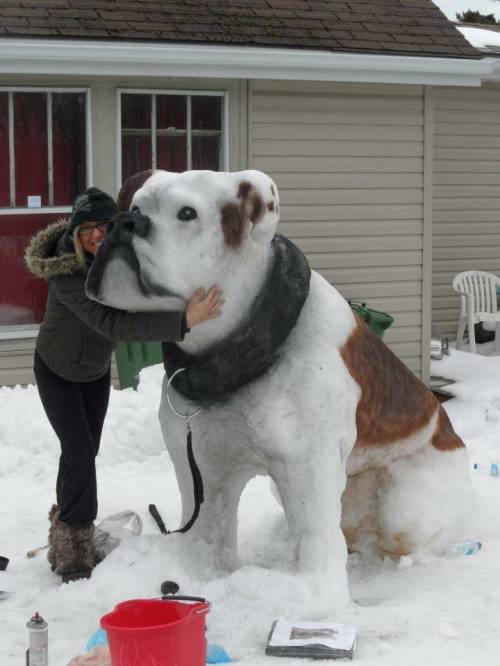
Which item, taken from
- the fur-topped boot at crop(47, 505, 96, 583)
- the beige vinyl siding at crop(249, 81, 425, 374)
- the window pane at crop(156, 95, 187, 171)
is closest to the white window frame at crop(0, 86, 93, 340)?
the window pane at crop(156, 95, 187, 171)

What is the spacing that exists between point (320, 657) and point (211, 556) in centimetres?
89

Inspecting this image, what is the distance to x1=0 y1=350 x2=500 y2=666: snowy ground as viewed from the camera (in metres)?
4.34

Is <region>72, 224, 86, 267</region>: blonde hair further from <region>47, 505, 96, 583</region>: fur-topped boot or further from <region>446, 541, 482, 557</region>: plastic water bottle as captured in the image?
<region>446, 541, 482, 557</region>: plastic water bottle

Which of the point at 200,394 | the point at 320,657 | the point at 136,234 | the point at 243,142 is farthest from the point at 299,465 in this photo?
the point at 243,142

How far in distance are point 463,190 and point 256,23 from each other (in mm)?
4288

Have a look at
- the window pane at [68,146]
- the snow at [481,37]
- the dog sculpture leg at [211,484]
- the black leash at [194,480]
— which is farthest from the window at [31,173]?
the snow at [481,37]

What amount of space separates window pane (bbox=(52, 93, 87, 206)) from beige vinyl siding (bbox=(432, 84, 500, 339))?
495 cm

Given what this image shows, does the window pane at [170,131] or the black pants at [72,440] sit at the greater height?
the window pane at [170,131]

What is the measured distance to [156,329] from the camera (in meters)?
4.43

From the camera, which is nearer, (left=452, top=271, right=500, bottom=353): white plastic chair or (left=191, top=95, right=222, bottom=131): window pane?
(left=191, top=95, right=222, bottom=131): window pane

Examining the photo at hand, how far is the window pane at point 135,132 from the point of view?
9.45 metres

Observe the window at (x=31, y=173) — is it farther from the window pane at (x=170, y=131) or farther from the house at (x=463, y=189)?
the house at (x=463, y=189)

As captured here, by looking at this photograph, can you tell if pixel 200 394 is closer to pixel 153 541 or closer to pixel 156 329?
pixel 156 329

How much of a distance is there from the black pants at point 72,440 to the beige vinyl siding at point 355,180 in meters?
5.00
